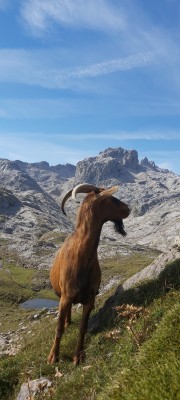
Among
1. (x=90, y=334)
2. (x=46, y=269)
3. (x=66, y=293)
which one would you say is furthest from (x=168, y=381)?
(x=46, y=269)

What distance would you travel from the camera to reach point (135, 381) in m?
5.38

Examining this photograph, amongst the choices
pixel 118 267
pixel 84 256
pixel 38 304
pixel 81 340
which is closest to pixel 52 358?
pixel 81 340

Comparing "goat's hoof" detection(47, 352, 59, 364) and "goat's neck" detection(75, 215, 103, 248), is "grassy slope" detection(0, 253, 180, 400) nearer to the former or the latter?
"goat's hoof" detection(47, 352, 59, 364)

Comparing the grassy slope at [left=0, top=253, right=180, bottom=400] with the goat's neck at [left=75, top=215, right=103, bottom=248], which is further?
the goat's neck at [left=75, top=215, right=103, bottom=248]

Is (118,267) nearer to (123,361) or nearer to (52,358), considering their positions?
(52,358)

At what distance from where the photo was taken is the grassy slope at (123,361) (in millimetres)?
5312

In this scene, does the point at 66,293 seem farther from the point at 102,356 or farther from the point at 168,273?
the point at 168,273

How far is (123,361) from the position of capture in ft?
33.3

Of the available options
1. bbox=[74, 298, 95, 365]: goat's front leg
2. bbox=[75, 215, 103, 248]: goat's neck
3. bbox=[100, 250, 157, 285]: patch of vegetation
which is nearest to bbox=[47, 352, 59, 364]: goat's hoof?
bbox=[74, 298, 95, 365]: goat's front leg

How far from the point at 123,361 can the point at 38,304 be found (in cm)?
10885

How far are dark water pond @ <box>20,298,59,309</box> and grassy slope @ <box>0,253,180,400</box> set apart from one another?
311ft

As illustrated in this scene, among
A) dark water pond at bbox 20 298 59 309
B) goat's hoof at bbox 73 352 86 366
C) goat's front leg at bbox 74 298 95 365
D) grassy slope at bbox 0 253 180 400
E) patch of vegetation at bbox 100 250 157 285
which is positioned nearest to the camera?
grassy slope at bbox 0 253 180 400

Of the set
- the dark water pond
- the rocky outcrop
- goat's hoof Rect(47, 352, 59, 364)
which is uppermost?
the rocky outcrop

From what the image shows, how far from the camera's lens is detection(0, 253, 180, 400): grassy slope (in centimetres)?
531
